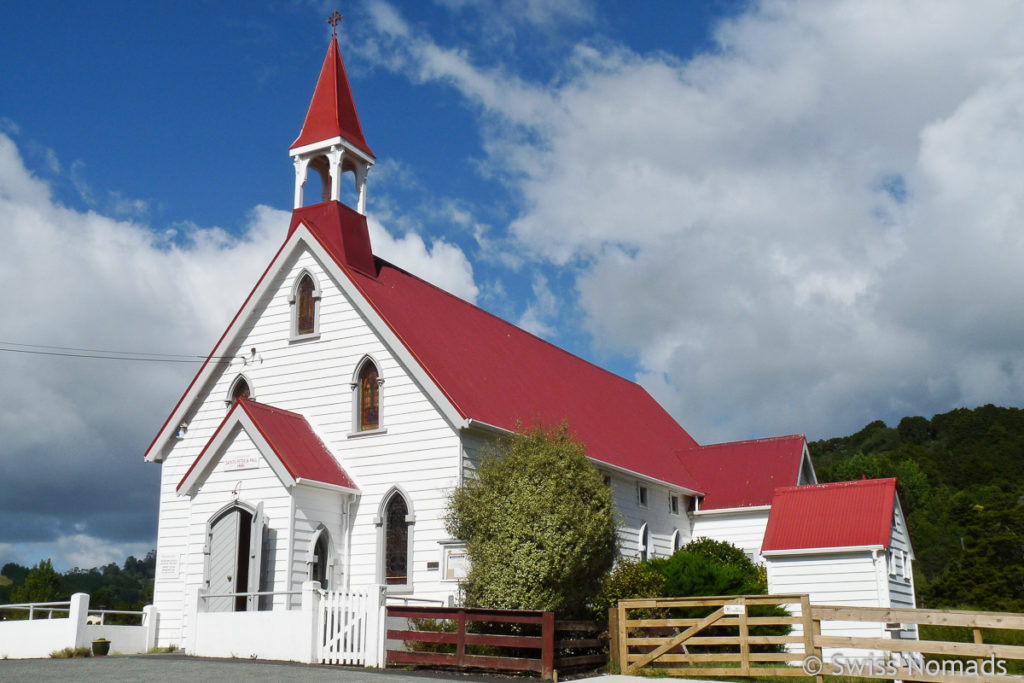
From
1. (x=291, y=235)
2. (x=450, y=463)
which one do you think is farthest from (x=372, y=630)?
(x=291, y=235)

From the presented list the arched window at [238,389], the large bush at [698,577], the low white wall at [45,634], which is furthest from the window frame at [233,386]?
the large bush at [698,577]

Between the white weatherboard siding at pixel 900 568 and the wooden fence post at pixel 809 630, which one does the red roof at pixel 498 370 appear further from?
the wooden fence post at pixel 809 630

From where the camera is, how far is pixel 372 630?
60.9ft

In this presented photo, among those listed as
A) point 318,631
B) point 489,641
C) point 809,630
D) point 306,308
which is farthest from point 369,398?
point 809,630

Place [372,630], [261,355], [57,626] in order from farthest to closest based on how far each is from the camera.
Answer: [261,355] → [57,626] → [372,630]

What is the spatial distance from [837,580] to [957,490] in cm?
8512

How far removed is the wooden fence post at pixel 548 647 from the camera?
56.5 feet

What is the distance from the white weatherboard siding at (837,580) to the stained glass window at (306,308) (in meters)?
14.4

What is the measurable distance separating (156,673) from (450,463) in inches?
341

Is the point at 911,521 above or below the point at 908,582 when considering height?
above

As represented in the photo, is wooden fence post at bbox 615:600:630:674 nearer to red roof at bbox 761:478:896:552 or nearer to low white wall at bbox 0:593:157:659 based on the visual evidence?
red roof at bbox 761:478:896:552

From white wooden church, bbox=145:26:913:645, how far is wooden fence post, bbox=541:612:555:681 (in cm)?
518

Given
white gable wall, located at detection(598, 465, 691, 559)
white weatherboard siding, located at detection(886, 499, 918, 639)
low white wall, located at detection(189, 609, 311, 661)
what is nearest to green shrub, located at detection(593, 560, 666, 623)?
white gable wall, located at detection(598, 465, 691, 559)

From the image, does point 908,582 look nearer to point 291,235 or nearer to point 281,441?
point 281,441
